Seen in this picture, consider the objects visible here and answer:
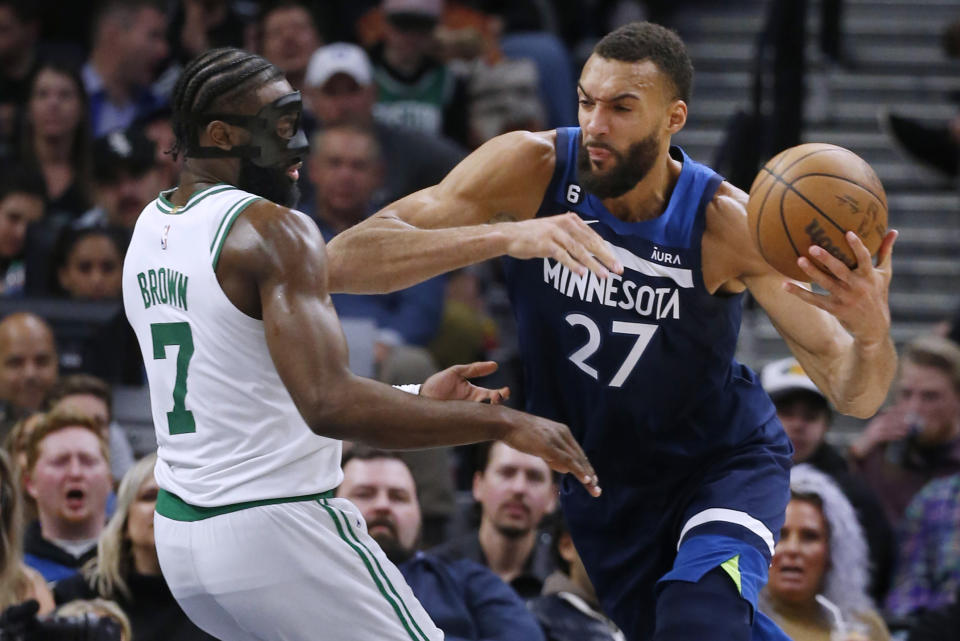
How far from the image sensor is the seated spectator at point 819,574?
5.85 metres

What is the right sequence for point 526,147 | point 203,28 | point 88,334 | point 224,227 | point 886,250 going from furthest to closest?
1. point 203,28
2. point 88,334
3. point 526,147
4. point 886,250
5. point 224,227

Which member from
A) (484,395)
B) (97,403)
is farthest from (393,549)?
(484,395)

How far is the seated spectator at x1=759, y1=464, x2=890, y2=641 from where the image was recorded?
585 cm

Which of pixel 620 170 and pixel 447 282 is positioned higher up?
pixel 620 170

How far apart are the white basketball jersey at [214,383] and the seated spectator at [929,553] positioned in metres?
3.75

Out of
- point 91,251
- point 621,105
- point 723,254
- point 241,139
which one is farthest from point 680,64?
point 91,251

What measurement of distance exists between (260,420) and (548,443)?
0.70 meters

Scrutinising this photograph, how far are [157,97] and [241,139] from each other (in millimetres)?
6065

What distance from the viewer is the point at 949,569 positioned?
6441 mm

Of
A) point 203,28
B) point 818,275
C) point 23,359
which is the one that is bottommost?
point 23,359

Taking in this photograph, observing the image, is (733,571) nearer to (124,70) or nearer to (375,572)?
(375,572)

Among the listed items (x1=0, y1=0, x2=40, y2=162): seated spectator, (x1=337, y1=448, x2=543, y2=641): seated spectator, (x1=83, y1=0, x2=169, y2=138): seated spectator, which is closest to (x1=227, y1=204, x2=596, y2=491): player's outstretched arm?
(x1=337, y1=448, x2=543, y2=641): seated spectator

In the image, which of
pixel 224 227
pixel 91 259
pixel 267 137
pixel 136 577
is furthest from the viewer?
pixel 91 259

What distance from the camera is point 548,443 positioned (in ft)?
11.8
